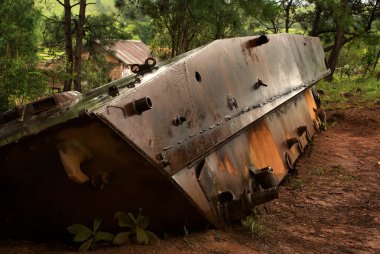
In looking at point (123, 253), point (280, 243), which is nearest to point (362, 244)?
point (280, 243)

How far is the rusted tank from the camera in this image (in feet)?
8.95

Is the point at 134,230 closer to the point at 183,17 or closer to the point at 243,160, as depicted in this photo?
the point at 243,160

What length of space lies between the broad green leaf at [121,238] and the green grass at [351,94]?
31.3 feet

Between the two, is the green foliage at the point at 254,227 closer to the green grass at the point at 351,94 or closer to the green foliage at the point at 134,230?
the green foliage at the point at 134,230

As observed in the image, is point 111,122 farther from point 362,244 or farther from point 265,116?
point 265,116

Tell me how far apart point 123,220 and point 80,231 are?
330 millimetres

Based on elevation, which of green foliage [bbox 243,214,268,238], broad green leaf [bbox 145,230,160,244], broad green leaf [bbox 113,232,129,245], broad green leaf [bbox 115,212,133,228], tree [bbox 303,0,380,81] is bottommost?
green foliage [bbox 243,214,268,238]

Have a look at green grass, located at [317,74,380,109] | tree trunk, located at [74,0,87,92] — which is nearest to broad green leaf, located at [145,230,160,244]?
tree trunk, located at [74,0,87,92]

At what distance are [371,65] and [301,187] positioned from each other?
627 inches

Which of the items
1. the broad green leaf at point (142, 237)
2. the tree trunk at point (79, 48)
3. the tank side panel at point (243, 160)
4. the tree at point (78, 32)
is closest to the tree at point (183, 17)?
the tree at point (78, 32)

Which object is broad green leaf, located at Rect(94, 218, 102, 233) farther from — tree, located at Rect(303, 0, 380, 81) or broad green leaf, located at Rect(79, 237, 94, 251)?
tree, located at Rect(303, 0, 380, 81)

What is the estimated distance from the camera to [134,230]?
3189 millimetres

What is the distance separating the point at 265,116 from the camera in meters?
5.01

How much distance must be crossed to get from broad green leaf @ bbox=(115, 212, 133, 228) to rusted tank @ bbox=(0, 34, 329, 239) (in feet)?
0.19
